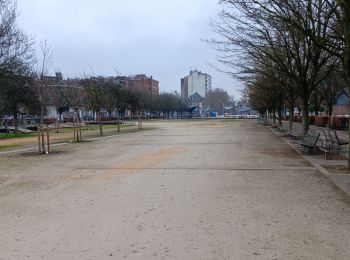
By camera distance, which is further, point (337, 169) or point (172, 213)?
point (337, 169)

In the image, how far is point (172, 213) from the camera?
8.36 m

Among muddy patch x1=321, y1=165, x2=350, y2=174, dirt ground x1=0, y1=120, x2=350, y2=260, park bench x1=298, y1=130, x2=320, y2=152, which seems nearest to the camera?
dirt ground x1=0, y1=120, x2=350, y2=260

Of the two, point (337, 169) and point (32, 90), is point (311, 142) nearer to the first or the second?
point (337, 169)

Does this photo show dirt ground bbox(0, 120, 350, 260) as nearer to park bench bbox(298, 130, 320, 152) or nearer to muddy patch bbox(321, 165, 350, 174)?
muddy patch bbox(321, 165, 350, 174)

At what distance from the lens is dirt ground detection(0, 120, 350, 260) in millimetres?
6258

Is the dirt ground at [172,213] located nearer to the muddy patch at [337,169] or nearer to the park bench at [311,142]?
the muddy patch at [337,169]

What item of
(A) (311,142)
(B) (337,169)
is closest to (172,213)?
(B) (337,169)

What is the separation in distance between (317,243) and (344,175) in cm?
709

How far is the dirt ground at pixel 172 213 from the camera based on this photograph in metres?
6.26

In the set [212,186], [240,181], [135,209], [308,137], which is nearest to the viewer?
[135,209]

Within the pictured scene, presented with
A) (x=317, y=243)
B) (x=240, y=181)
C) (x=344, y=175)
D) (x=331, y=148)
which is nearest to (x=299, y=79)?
(x=331, y=148)

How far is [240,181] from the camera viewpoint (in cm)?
1216

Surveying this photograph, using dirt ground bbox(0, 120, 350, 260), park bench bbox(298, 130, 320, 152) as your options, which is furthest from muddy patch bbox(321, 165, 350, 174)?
park bench bbox(298, 130, 320, 152)

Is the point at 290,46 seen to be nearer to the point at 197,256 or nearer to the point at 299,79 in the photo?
the point at 299,79
